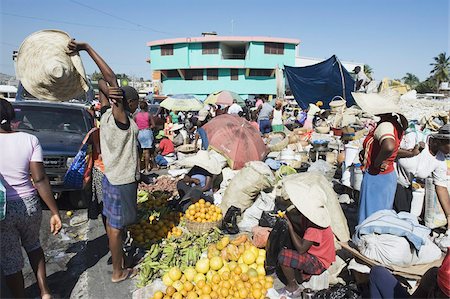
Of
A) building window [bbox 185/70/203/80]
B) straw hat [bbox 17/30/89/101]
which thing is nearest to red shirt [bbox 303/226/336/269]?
straw hat [bbox 17/30/89/101]

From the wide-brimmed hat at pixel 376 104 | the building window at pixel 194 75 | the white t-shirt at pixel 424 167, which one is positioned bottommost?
the white t-shirt at pixel 424 167

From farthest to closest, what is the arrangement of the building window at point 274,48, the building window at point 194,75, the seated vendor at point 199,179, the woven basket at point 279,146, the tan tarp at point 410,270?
the building window at point 194,75 → the building window at point 274,48 → the woven basket at point 279,146 → the seated vendor at point 199,179 → the tan tarp at point 410,270

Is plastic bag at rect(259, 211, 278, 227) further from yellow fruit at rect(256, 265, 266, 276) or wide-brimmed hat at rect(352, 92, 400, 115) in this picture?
wide-brimmed hat at rect(352, 92, 400, 115)

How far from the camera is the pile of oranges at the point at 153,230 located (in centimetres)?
440

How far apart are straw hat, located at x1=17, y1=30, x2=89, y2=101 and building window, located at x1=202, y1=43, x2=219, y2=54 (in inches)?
1220

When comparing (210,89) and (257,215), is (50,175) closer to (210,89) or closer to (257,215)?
(257,215)

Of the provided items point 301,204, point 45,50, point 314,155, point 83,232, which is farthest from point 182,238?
point 314,155

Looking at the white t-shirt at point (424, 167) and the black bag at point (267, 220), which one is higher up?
the white t-shirt at point (424, 167)

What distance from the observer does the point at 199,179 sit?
18.2 ft

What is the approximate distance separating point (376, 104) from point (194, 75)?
105ft

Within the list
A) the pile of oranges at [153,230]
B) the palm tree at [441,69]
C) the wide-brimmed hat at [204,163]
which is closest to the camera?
the pile of oranges at [153,230]

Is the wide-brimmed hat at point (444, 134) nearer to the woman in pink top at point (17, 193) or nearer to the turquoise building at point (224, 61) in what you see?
the woman in pink top at point (17, 193)

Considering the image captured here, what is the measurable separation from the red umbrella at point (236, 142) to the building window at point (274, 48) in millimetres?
27208

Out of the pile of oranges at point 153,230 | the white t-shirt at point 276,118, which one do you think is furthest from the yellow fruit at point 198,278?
the white t-shirt at point 276,118
